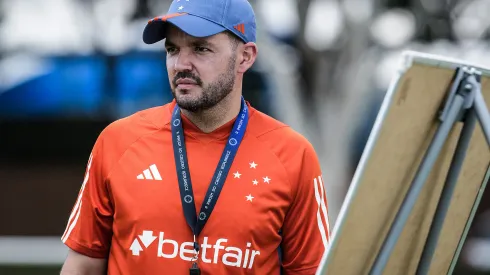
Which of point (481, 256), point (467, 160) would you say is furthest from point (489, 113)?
point (481, 256)

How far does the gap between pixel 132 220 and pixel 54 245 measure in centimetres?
930

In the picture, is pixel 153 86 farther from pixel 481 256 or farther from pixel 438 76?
pixel 438 76

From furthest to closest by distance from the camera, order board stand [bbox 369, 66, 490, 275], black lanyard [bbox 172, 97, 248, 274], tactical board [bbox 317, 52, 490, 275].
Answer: black lanyard [bbox 172, 97, 248, 274] → board stand [bbox 369, 66, 490, 275] → tactical board [bbox 317, 52, 490, 275]

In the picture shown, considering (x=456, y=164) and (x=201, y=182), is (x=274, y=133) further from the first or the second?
(x=456, y=164)

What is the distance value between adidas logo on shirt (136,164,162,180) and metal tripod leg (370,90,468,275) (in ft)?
2.89

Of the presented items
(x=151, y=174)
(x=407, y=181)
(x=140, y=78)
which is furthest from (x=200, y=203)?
(x=140, y=78)

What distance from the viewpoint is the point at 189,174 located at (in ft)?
10.1

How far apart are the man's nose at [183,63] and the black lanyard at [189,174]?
0.22 meters

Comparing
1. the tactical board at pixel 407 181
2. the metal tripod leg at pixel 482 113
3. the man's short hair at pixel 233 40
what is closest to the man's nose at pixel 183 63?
the man's short hair at pixel 233 40

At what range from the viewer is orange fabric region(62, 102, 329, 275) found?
3.01m

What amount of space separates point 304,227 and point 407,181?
68 cm

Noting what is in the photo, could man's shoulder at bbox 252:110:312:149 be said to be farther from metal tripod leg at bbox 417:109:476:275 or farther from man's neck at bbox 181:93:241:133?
metal tripod leg at bbox 417:109:476:275

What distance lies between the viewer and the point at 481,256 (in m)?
11.5

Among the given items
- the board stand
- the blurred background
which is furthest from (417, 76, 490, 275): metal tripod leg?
the blurred background
